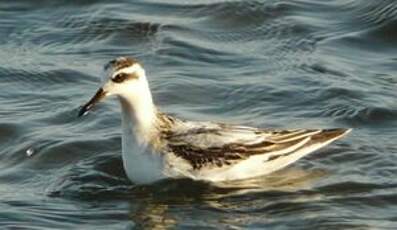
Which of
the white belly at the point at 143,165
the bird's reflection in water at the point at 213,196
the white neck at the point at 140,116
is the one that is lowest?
the bird's reflection in water at the point at 213,196

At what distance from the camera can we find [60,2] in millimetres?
21578

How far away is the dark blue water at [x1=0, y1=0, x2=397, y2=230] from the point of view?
48.4 feet

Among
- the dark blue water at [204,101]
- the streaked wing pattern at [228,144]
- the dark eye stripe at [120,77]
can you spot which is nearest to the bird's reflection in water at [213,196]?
the dark blue water at [204,101]

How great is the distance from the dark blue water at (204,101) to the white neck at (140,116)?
56 centimetres

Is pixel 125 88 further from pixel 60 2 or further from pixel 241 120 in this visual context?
pixel 60 2

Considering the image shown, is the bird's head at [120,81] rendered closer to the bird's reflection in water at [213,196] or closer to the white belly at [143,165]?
the white belly at [143,165]

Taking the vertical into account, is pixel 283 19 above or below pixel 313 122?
above

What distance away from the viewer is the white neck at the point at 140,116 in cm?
1544

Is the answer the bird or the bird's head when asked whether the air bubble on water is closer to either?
the bird

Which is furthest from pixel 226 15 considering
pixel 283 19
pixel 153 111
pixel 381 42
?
pixel 153 111

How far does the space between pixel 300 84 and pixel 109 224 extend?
14.8 feet

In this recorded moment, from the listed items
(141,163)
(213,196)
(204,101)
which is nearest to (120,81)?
(141,163)

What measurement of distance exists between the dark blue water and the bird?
0.16 meters

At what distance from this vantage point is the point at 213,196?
50.1 feet
